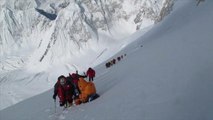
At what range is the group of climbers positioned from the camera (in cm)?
1794

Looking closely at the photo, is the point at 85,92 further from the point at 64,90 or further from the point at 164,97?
the point at 164,97

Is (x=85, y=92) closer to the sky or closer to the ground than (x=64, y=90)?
closer to the ground

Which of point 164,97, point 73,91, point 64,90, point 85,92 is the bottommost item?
point 164,97

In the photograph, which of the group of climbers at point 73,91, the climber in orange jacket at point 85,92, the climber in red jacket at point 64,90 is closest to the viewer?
the climber in red jacket at point 64,90

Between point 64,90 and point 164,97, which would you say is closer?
Answer: point 164,97

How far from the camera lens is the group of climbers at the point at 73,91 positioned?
17.9 meters

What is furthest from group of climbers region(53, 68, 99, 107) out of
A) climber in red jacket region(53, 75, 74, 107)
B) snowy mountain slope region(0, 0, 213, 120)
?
snowy mountain slope region(0, 0, 213, 120)

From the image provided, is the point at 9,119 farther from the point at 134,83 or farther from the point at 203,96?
the point at 203,96

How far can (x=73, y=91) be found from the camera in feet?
59.9

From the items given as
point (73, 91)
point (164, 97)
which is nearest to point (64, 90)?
point (73, 91)

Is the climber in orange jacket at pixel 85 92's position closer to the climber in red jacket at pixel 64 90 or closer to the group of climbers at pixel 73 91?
the group of climbers at pixel 73 91

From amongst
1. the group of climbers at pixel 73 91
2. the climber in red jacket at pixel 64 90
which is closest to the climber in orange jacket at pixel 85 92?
the group of climbers at pixel 73 91

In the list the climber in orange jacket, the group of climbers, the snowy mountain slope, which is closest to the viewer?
the snowy mountain slope

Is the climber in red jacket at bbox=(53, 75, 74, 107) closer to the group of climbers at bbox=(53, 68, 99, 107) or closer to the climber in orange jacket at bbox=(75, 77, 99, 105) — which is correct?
the group of climbers at bbox=(53, 68, 99, 107)
